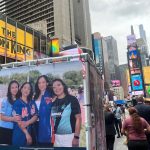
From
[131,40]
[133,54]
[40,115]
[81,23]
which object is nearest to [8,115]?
[40,115]

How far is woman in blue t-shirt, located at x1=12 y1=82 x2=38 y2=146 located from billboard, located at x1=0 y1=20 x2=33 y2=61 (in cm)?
2751

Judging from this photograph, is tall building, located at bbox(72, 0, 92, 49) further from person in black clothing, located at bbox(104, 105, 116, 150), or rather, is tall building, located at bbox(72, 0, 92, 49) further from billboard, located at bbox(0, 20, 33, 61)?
person in black clothing, located at bbox(104, 105, 116, 150)

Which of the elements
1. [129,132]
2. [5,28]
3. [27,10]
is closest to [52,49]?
[5,28]

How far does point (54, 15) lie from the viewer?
128 m

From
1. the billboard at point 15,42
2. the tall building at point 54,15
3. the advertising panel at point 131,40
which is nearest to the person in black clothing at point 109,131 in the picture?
the billboard at point 15,42

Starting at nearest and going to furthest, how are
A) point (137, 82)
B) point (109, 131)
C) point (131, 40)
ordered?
1. point (109, 131)
2. point (137, 82)
3. point (131, 40)

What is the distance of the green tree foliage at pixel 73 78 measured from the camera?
599cm

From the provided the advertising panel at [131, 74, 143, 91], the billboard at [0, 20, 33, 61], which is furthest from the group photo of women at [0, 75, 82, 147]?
the advertising panel at [131, 74, 143, 91]

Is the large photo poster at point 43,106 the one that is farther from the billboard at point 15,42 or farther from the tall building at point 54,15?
the tall building at point 54,15

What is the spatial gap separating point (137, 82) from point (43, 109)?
6572 centimetres

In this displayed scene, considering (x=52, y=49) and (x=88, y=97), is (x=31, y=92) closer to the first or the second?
(x=88, y=97)

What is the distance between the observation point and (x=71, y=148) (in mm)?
5812

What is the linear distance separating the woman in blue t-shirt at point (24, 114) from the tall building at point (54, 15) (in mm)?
106288

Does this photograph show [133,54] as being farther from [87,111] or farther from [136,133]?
[87,111]
